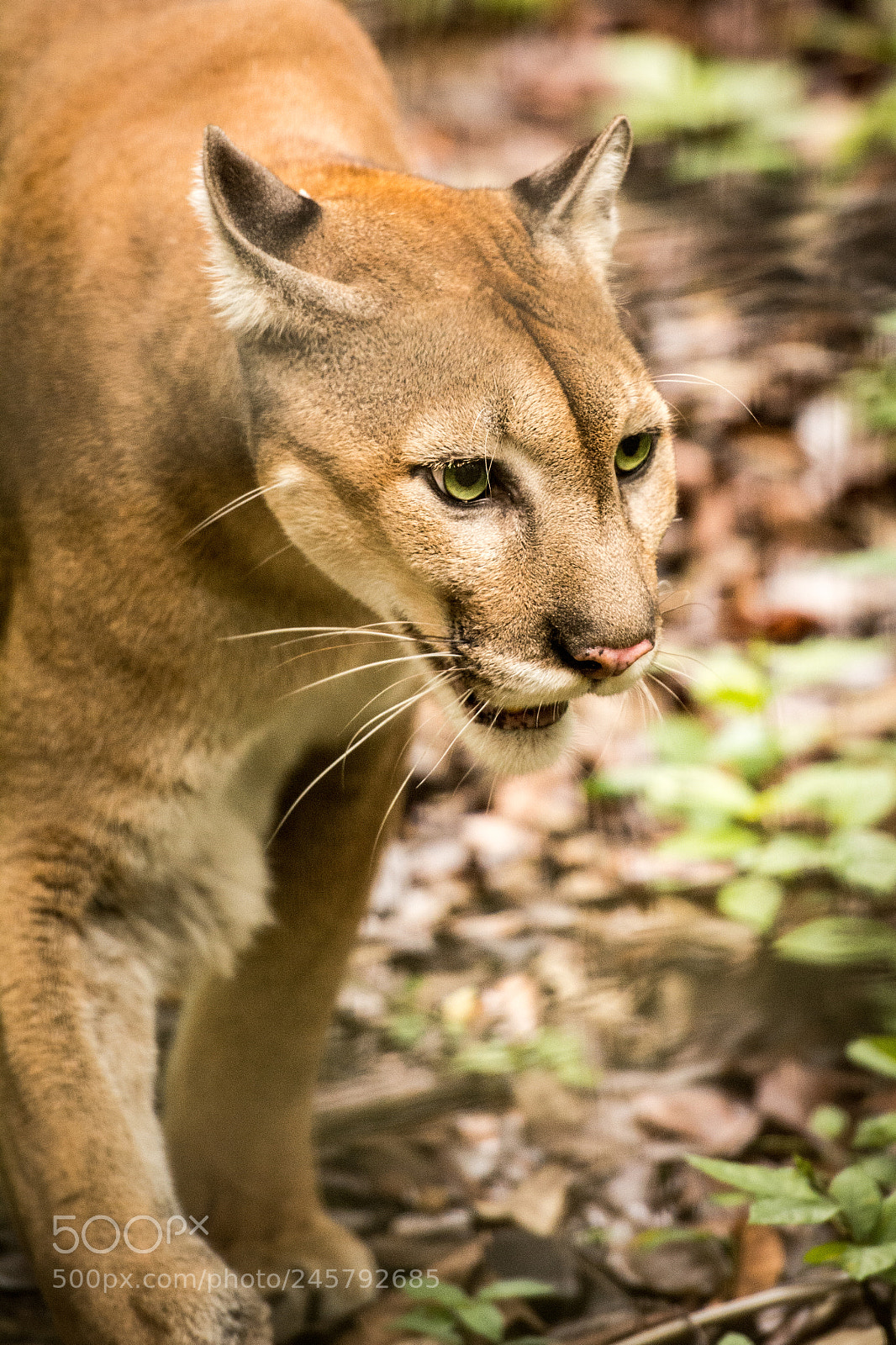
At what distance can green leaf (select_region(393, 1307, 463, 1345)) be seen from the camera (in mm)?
2348

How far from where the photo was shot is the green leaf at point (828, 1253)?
2.05 metres

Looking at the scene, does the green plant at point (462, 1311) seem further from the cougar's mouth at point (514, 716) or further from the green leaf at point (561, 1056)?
the cougar's mouth at point (514, 716)

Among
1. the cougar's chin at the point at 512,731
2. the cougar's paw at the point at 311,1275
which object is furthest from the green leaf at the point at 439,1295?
the cougar's chin at the point at 512,731

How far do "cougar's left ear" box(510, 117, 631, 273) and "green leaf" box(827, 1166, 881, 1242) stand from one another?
1482 mm

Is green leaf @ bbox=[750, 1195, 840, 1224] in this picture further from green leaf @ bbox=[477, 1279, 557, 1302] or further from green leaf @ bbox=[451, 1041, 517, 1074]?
green leaf @ bbox=[451, 1041, 517, 1074]

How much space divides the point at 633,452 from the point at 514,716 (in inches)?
16.7

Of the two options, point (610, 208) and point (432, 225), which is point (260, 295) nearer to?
point (432, 225)

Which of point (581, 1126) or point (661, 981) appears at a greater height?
point (661, 981)

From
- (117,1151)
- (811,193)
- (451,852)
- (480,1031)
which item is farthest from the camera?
(811,193)

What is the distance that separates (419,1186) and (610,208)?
6.57ft

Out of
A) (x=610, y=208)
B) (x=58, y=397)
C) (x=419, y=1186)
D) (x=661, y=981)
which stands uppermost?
(x=610, y=208)

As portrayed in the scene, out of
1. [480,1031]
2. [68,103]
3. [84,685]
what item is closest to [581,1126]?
[480,1031]

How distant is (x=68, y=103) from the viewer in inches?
99.5

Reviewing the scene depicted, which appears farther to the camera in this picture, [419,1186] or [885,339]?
[885,339]
